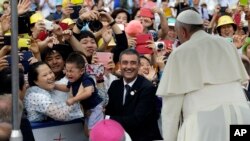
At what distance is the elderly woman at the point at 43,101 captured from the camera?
214 inches

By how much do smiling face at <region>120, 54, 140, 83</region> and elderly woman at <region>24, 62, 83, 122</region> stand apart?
64cm

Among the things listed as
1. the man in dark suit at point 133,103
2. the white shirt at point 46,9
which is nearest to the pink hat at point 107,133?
the man in dark suit at point 133,103

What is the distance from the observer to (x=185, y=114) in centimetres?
509

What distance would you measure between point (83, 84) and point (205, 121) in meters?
1.30

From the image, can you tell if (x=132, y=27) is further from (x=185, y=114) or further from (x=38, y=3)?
(x=38, y=3)

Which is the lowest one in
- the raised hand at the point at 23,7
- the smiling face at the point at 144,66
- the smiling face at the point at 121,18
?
the smiling face at the point at 144,66

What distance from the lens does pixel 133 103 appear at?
5824mm

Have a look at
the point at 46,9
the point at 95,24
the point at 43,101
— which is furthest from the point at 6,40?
the point at 46,9

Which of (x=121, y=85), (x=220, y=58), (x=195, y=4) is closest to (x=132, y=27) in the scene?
(x=121, y=85)

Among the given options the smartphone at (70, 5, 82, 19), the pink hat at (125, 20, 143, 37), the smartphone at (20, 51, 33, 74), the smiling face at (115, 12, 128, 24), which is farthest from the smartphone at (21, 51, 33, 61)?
the smiling face at (115, 12, 128, 24)

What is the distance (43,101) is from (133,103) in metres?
0.90

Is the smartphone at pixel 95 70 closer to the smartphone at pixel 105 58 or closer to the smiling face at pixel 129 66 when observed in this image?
the smiling face at pixel 129 66

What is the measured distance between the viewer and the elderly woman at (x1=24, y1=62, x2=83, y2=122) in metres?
5.44

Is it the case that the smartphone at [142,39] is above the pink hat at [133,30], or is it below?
below
